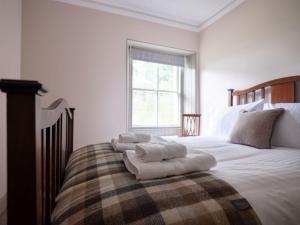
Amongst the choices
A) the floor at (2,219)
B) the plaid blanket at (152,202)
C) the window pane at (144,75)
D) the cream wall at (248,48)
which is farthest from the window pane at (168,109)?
the plaid blanket at (152,202)

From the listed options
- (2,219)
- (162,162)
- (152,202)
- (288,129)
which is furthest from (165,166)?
(2,219)

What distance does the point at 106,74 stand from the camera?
8.51ft

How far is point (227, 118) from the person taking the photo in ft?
6.19

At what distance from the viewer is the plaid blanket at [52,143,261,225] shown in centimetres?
46

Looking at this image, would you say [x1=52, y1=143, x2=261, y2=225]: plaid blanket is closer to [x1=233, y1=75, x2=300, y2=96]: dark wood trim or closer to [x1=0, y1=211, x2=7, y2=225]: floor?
[x1=0, y1=211, x2=7, y2=225]: floor

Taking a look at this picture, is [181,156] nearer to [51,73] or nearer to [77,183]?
[77,183]

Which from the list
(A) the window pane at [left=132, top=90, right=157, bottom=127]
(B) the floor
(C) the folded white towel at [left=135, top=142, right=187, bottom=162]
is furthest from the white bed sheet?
(A) the window pane at [left=132, top=90, right=157, bottom=127]

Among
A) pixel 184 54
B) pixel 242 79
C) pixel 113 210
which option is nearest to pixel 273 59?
pixel 242 79

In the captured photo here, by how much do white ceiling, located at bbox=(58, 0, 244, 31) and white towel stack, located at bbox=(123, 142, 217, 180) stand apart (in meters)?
2.43

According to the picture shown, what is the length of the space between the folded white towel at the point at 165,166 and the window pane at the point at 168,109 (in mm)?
2312

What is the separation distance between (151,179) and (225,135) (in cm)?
144

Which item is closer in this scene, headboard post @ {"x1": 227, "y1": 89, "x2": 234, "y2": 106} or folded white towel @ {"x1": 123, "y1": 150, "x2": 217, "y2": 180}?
folded white towel @ {"x1": 123, "y1": 150, "x2": 217, "y2": 180}

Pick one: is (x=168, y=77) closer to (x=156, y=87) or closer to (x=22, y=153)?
(x=156, y=87)

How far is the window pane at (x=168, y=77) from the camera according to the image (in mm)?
3160
